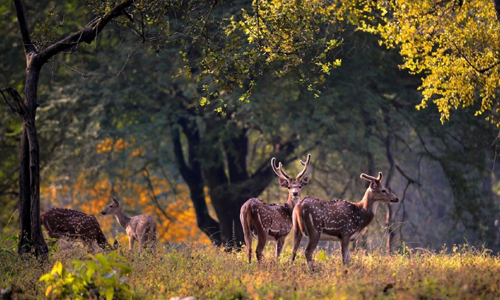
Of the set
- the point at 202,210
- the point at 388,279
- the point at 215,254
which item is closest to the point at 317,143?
the point at 202,210

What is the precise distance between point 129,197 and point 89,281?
2209cm

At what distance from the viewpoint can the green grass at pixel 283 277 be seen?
9.30 m

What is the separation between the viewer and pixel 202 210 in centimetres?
2658

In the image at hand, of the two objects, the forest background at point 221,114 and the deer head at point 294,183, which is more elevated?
the forest background at point 221,114

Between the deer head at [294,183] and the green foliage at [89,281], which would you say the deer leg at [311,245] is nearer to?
the deer head at [294,183]

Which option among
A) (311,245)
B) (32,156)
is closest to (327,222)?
(311,245)

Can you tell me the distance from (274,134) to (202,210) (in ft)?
16.2

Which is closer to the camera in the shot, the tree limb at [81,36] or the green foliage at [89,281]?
the green foliage at [89,281]

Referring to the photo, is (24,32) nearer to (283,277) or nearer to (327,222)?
(327,222)

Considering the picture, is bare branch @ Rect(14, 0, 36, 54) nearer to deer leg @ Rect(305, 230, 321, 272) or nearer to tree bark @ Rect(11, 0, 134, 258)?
tree bark @ Rect(11, 0, 134, 258)

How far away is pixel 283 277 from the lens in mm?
10969

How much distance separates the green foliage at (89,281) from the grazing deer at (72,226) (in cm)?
524

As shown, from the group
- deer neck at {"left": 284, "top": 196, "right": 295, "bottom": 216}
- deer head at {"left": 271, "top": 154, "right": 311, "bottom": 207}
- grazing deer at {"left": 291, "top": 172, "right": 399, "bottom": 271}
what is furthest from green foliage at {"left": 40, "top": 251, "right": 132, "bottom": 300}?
deer head at {"left": 271, "top": 154, "right": 311, "bottom": 207}

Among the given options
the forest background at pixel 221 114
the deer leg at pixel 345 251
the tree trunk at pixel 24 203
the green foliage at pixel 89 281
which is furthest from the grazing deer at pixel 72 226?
the green foliage at pixel 89 281
